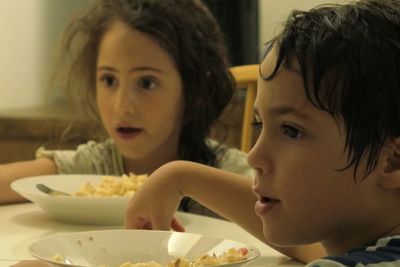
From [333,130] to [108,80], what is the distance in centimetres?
109

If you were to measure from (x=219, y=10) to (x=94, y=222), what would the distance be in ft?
5.72

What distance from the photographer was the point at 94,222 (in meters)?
1.20

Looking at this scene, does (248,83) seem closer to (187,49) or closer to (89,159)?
(187,49)

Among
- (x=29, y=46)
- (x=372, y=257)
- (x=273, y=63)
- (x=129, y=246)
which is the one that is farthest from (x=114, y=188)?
(x=29, y=46)

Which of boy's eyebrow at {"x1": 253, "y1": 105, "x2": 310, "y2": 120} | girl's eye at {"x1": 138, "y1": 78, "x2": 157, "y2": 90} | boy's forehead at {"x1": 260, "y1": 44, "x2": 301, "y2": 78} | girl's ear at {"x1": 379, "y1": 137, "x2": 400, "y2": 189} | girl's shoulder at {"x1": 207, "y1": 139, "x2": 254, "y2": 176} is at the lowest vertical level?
girl's shoulder at {"x1": 207, "y1": 139, "x2": 254, "y2": 176}

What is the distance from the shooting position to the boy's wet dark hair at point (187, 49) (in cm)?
175

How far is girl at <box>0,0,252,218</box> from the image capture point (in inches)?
66.6

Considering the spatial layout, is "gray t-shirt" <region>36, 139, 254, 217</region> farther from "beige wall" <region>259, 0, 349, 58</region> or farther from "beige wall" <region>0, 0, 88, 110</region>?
"beige wall" <region>0, 0, 88, 110</region>

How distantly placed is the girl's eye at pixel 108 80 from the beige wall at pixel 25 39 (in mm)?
1511

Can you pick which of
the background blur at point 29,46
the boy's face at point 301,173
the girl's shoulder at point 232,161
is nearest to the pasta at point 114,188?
the girl's shoulder at point 232,161

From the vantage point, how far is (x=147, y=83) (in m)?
1.70

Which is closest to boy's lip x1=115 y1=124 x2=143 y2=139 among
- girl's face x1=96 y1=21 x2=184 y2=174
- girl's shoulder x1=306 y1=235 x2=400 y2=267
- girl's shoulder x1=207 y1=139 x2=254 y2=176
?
girl's face x1=96 y1=21 x2=184 y2=174

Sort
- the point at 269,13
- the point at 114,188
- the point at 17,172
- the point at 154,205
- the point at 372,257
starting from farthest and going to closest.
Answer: the point at 269,13 → the point at 17,172 → the point at 114,188 → the point at 154,205 → the point at 372,257

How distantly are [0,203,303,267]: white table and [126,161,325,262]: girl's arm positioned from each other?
0.04 meters
